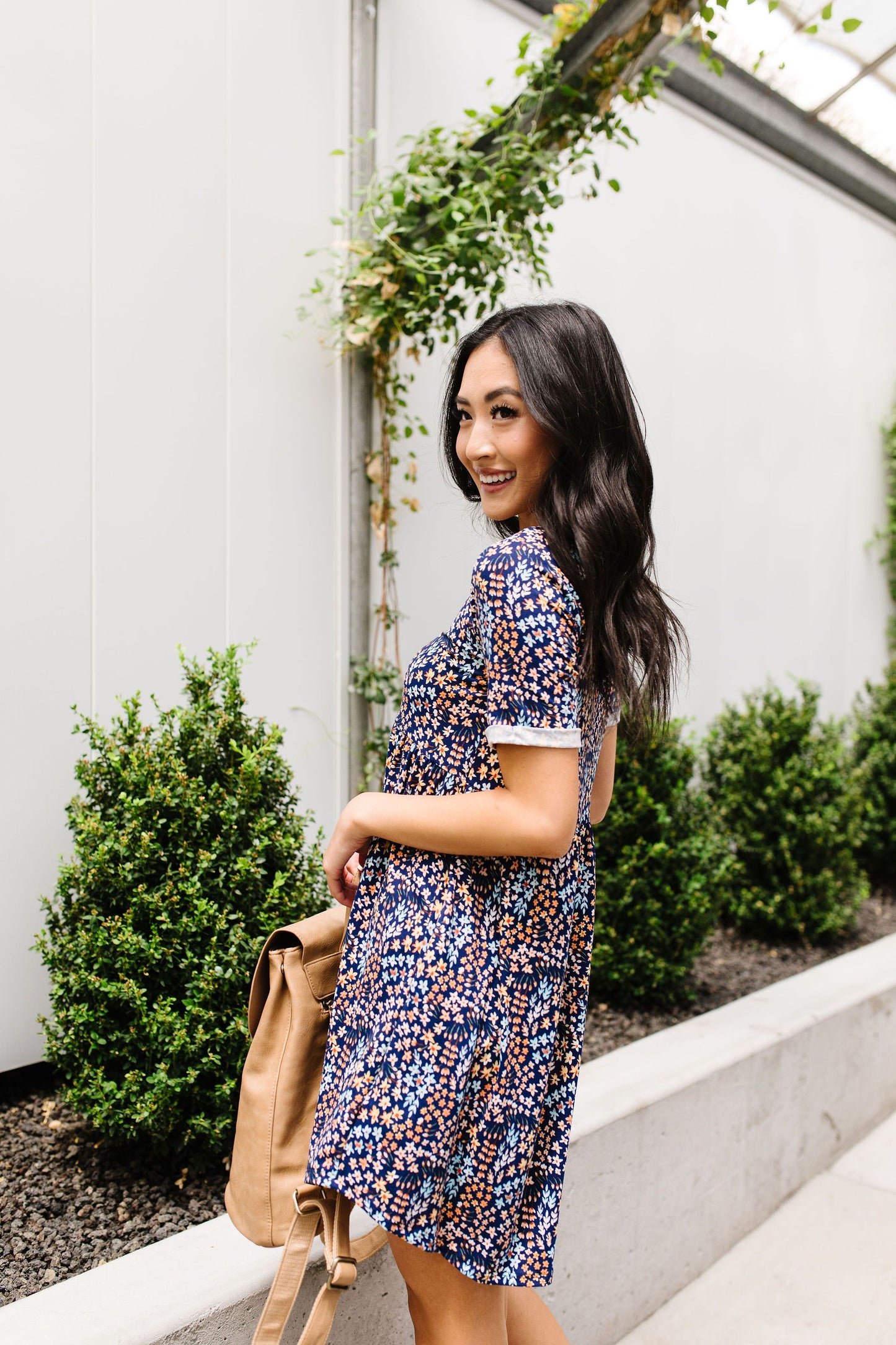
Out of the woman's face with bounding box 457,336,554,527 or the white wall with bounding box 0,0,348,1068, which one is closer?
the woman's face with bounding box 457,336,554,527

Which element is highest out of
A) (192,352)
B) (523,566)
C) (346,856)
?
(192,352)

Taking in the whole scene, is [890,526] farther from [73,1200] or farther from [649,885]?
[73,1200]

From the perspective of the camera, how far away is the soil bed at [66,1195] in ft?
5.58

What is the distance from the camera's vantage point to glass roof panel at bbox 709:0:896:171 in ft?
11.5

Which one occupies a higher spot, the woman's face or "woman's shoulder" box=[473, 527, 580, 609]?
the woman's face

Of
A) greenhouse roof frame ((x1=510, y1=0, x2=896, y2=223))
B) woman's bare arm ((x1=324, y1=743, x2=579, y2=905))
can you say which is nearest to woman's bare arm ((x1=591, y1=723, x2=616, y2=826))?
woman's bare arm ((x1=324, y1=743, x2=579, y2=905))

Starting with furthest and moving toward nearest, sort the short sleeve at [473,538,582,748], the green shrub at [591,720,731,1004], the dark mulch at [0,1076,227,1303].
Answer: the green shrub at [591,720,731,1004] → the dark mulch at [0,1076,227,1303] → the short sleeve at [473,538,582,748]

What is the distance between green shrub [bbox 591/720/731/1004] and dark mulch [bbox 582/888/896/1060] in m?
0.07

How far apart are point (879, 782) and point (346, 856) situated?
3.95 metres

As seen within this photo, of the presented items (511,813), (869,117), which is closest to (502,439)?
(511,813)

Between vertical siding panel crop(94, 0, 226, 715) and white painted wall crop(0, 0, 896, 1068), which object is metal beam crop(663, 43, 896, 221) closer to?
white painted wall crop(0, 0, 896, 1068)

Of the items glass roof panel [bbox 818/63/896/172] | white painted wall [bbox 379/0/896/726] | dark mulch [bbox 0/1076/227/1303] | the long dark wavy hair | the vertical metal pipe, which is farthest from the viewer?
glass roof panel [bbox 818/63/896/172]

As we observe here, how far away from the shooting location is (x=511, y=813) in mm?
1175

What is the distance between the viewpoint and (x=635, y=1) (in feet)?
7.82
